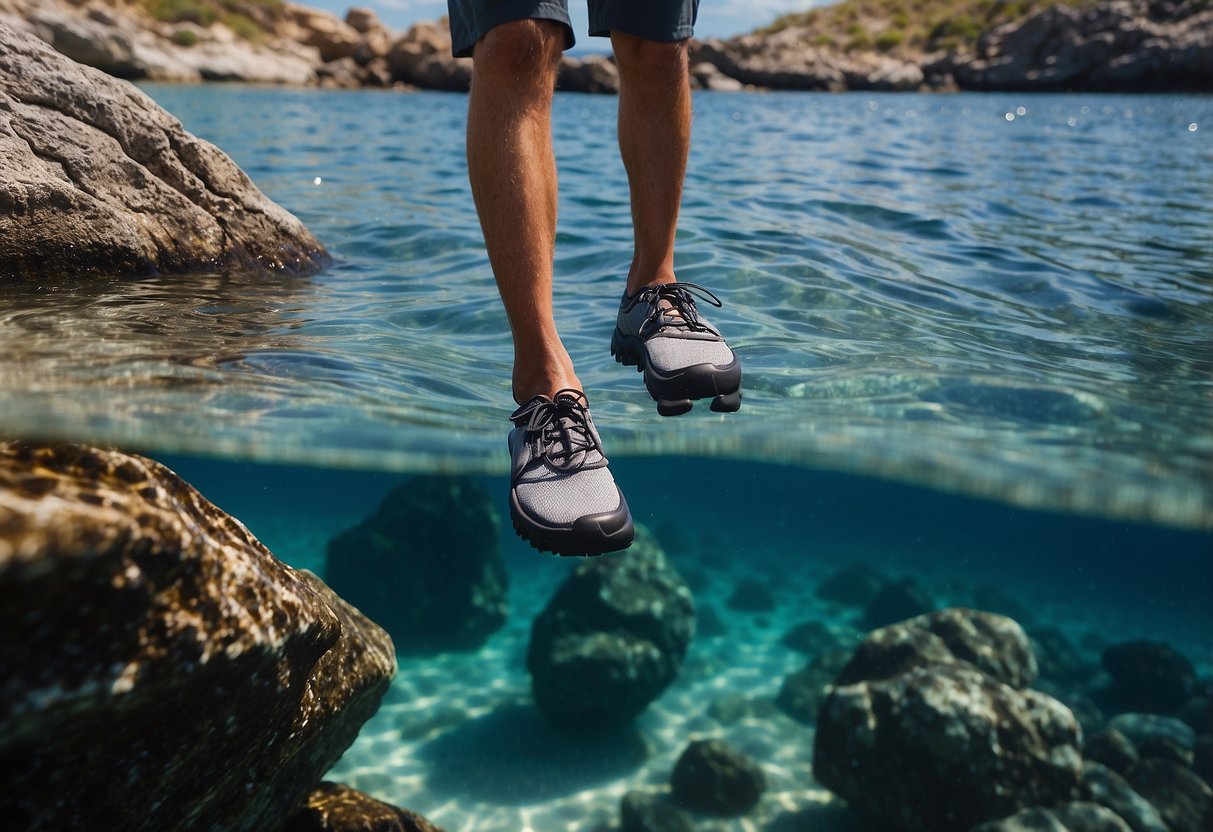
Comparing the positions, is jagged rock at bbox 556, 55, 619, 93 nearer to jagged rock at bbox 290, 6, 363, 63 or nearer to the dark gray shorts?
jagged rock at bbox 290, 6, 363, 63

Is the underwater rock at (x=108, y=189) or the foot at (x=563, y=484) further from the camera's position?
the underwater rock at (x=108, y=189)

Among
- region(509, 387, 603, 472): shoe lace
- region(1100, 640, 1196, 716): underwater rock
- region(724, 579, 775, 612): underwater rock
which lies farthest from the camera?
region(724, 579, 775, 612): underwater rock

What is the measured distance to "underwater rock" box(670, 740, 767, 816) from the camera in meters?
6.51

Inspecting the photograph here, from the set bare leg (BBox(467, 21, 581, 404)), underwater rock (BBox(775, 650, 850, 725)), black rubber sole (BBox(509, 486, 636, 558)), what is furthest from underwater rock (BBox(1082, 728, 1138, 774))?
bare leg (BBox(467, 21, 581, 404))

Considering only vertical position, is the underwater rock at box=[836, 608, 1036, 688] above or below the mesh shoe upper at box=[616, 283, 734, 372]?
below

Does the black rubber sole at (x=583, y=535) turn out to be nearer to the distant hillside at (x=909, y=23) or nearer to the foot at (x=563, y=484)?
the foot at (x=563, y=484)

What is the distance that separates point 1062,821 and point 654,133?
5497 mm

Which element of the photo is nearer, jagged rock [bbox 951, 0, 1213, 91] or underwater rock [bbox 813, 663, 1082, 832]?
underwater rock [bbox 813, 663, 1082, 832]

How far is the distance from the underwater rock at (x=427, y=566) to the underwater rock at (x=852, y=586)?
5.14 meters

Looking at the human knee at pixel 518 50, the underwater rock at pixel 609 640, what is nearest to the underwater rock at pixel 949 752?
the underwater rock at pixel 609 640

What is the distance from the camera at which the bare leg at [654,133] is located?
343 centimetres

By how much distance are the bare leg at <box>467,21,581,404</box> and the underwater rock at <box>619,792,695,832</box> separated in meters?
4.50

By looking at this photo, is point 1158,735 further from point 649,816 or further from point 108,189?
point 108,189

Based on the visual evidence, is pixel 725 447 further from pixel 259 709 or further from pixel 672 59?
pixel 259 709
